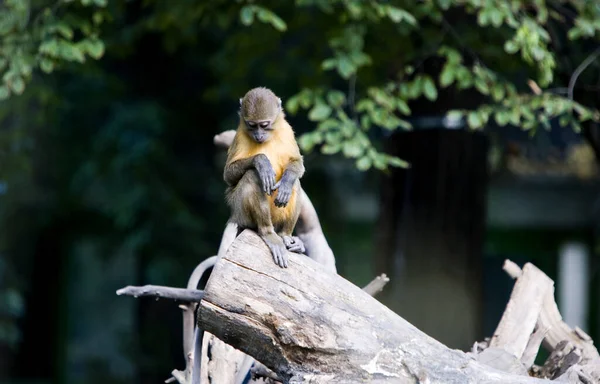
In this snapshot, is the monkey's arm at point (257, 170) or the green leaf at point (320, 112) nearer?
the monkey's arm at point (257, 170)

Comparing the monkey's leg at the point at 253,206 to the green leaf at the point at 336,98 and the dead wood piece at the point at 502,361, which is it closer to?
the dead wood piece at the point at 502,361

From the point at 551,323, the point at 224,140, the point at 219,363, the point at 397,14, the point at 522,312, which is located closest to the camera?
the point at 219,363

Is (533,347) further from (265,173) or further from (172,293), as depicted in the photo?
(172,293)

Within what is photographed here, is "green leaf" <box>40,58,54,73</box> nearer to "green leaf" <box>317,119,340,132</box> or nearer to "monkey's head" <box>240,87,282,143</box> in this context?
"green leaf" <box>317,119,340,132</box>

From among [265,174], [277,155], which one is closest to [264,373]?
[265,174]

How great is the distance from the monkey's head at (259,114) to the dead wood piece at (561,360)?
6.52 ft

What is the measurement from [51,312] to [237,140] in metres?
8.90

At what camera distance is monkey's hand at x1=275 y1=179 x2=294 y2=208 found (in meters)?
3.84

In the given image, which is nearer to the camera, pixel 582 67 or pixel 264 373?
pixel 264 373

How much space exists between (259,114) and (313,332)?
1180mm

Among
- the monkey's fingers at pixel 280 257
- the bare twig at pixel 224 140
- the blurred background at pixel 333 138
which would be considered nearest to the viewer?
the monkey's fingers at pixel 280 257

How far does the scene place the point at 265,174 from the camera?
150 inches

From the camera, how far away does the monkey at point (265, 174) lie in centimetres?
386

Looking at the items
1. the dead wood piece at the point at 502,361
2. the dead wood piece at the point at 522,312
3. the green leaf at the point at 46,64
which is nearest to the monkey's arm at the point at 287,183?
the dead wood piece at the point at 502,361
